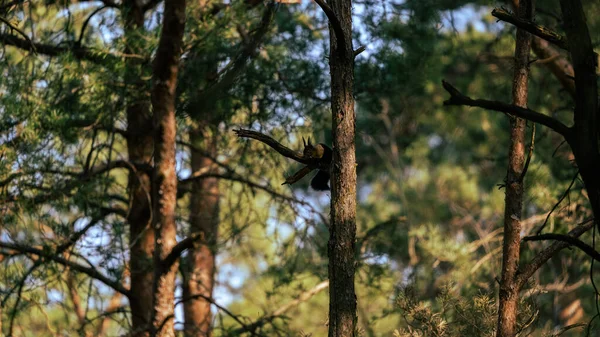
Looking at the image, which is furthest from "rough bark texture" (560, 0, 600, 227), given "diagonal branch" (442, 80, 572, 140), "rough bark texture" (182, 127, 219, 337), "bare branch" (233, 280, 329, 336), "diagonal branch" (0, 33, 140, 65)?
"rough bark texture" (182, 127, 219, 337)

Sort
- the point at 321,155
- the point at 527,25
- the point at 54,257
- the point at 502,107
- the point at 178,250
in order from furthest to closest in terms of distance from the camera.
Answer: the point at 54,257
the point at 178,250
the point at 321,155
the point at 527,25
the point at 502,107

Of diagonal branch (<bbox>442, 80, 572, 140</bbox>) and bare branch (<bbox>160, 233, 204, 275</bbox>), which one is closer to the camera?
diagonal branch (<bbox>442, 80, 572, 140</bbox>)

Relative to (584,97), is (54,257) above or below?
above

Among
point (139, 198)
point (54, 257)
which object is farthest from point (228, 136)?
point (54, 257)

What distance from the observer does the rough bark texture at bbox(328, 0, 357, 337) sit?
4.14 metres

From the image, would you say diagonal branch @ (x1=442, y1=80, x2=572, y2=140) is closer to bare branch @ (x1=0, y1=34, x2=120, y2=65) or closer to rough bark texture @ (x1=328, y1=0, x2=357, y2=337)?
rough bark texture @ (x1=328, y1=0, x2=357, y2=337)

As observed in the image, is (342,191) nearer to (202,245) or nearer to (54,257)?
(54,257)

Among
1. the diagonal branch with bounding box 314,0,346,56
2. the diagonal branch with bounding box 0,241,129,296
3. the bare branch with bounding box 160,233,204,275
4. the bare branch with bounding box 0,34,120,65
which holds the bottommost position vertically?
the bare branch with bounding box 160,233,204,275

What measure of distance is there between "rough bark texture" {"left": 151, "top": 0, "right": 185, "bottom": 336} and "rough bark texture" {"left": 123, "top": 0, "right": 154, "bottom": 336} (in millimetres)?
981

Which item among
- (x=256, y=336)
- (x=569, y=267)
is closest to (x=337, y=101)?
(x=256, y=336)

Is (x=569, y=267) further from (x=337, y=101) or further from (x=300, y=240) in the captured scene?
(x=337, y=101)

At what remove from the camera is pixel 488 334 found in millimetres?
4770

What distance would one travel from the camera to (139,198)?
26.0 feet

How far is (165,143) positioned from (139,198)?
1808 mm
